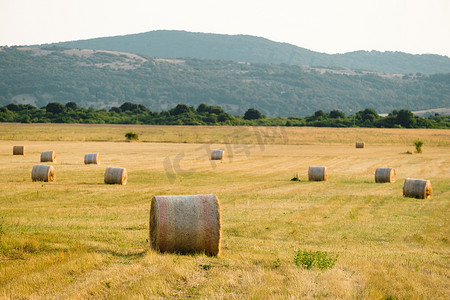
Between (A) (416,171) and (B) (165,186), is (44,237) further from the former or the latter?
(A) (416,171)

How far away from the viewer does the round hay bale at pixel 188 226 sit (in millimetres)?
10977

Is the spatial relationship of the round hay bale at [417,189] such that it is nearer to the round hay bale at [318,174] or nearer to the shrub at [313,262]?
the round hay bale at [318,174]

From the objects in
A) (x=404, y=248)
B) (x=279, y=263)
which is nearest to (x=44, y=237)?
(x=279, y=263)

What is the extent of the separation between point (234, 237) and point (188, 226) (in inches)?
170

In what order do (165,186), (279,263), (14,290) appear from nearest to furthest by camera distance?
(14,290), (279,263), (165,186)

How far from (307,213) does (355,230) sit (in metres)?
2.92

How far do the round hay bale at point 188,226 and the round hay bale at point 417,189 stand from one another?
1494 cm

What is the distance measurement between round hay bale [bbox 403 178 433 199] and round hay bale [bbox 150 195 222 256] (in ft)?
49.0

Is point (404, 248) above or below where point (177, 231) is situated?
below

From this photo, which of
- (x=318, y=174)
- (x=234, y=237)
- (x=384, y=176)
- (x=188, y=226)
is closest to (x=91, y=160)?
(x=318, y=174)

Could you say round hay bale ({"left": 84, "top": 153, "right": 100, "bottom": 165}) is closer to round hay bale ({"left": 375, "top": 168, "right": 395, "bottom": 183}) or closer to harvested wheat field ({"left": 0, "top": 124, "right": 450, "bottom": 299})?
harvested wheat field ({"left": 0, "top": 124, "right": 450, "bottom": 299})

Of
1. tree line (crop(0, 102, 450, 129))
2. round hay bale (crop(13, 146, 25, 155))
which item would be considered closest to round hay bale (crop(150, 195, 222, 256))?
round hay bale (crop(13, 146, 25, 155))

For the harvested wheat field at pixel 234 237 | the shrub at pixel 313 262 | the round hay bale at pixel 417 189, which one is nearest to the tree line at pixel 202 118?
the harvested wheat field at pixel 234 237

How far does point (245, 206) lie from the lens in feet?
69.3
